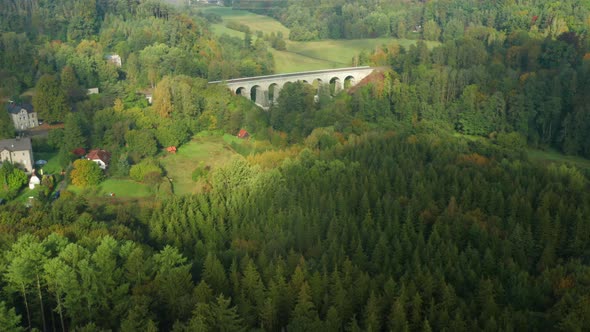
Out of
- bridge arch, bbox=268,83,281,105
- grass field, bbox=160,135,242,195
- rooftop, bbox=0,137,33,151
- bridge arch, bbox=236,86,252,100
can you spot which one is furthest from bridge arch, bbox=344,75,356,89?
rooftop, bbox=0,137,33,151

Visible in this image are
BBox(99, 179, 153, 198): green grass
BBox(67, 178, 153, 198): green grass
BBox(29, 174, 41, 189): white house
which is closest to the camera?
BBox(67, 178, 153, 198): green grass

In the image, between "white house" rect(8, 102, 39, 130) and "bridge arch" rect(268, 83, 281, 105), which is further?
"bridge arch" rect(268, 83, 281, 105)

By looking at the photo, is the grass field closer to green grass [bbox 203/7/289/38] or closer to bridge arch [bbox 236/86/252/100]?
bridge arch [bbox 236/86/252/100]

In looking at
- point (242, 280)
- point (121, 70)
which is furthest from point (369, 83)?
point (242, 280)

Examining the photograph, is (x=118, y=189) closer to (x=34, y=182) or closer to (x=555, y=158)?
(x=34, y=182)

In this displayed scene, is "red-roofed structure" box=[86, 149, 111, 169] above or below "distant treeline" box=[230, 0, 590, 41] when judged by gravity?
below

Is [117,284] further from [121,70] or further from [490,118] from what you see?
[121,70]

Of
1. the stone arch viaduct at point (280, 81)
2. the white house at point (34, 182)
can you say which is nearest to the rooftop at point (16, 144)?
the white house at point (34, 182)
